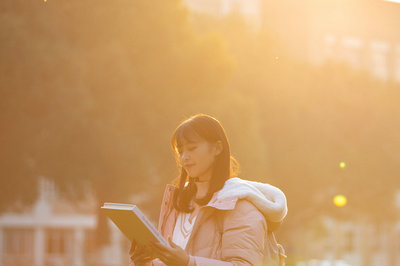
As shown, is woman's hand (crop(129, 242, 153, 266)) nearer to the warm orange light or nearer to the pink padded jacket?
the pink padded jacket

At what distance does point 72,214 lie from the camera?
50.1m

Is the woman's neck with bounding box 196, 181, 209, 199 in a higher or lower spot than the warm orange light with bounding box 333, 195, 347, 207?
higher

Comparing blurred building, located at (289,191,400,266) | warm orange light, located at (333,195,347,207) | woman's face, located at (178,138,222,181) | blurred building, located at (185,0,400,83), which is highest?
woman's face, located at (178,138,222,181)

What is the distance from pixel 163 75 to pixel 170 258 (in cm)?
1643

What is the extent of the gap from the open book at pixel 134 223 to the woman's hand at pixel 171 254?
21 millimetres

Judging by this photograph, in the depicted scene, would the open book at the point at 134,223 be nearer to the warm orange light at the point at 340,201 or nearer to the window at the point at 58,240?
the warm orange light at the point at 340,201

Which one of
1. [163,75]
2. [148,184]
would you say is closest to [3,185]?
[148,184]

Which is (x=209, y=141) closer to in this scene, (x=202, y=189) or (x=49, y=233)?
(x=202, y=189)

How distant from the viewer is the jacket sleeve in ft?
8.98

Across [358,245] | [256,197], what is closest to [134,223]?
[256,197]

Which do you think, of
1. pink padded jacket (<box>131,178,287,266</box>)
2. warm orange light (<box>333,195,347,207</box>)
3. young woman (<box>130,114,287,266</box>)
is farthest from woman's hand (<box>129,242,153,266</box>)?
warm orange light (<box>333,195,347,207</box>)

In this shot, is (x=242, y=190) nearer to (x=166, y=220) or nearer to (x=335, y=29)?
(x=166, y=220)

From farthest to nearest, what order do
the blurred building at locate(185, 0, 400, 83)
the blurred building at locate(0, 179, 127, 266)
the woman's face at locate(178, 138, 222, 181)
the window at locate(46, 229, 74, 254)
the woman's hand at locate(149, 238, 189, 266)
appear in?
the window at locate(46, 229, 74, 254) < the blurred building at locate(0, 179, 127, 266) < the blurred building at locate(185, 0, 400, 83) < the woman's face at locate(178, 138, 222, 181) < the woman's hand at locate(149, 238, 189, 266)

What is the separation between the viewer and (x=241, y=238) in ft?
8.99
